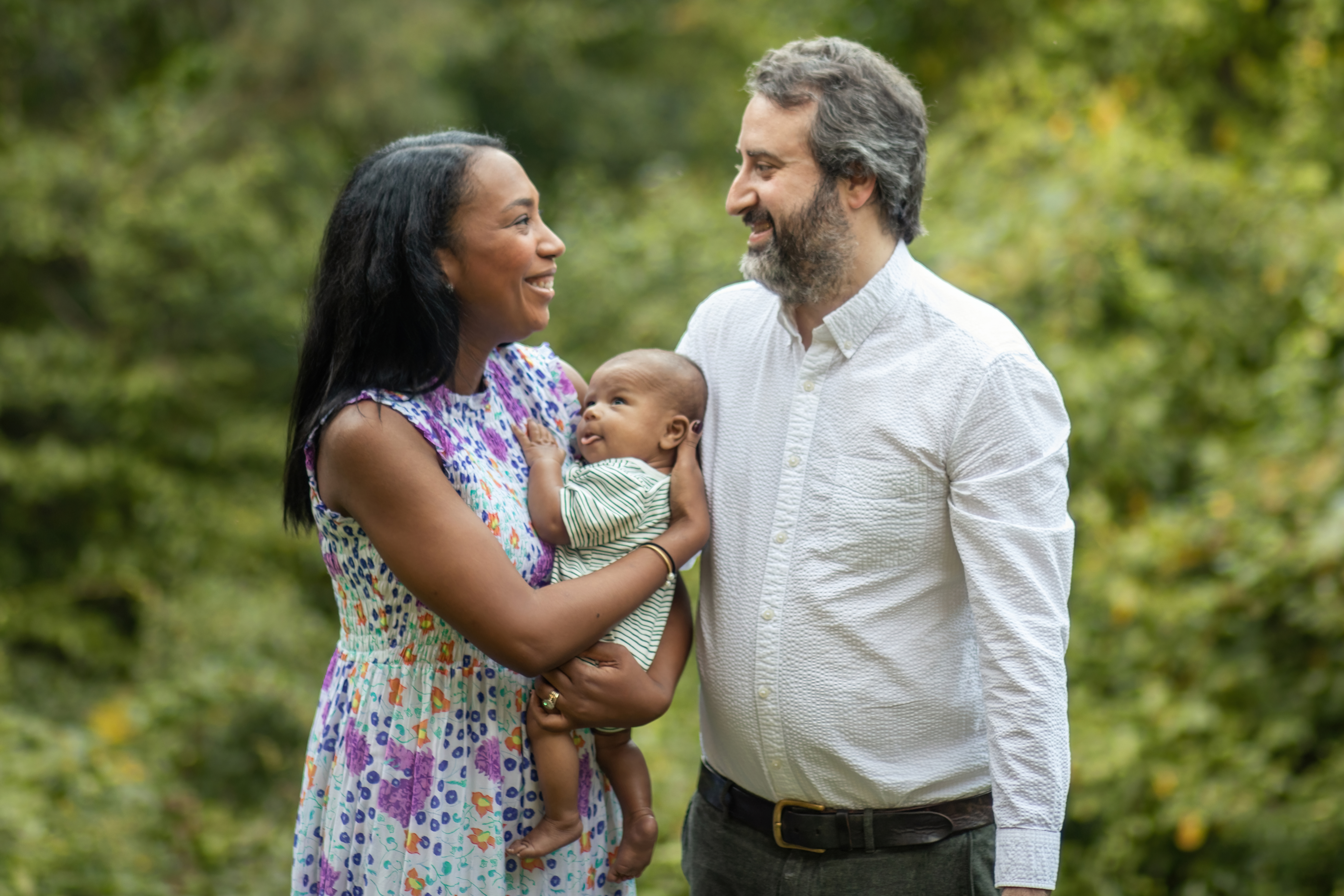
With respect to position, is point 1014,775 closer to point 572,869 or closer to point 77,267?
point 572,869

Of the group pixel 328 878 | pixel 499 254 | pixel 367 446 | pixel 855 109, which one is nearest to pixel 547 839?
pixel 328 878

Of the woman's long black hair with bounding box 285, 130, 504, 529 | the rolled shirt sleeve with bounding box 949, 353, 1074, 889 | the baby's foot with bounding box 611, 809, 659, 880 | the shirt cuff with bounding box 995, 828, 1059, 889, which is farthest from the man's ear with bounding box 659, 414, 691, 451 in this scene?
the shirt cuff with bounding box 995, 828, 1059, 889

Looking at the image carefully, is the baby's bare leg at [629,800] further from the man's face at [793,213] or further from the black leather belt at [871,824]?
the man's face at [793,213]

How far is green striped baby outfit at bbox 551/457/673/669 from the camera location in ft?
6.67

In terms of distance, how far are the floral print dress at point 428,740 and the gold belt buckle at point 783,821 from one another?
1.03ft

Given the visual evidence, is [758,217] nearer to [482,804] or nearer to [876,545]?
[876,545]

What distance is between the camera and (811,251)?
205cm

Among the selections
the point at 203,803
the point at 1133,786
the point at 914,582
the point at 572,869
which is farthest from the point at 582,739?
the point at 203,803

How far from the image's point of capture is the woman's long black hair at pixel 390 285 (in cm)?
196

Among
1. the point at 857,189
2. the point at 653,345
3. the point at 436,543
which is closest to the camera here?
the point at 436,543

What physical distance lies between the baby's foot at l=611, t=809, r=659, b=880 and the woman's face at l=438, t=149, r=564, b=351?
2.79ft

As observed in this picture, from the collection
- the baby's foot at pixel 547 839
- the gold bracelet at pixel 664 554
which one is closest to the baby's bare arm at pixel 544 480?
the gold bracelet at pixel 664 554

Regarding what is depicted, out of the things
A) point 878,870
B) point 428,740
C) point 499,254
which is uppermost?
point 499,254

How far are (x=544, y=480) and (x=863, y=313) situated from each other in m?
0.60
